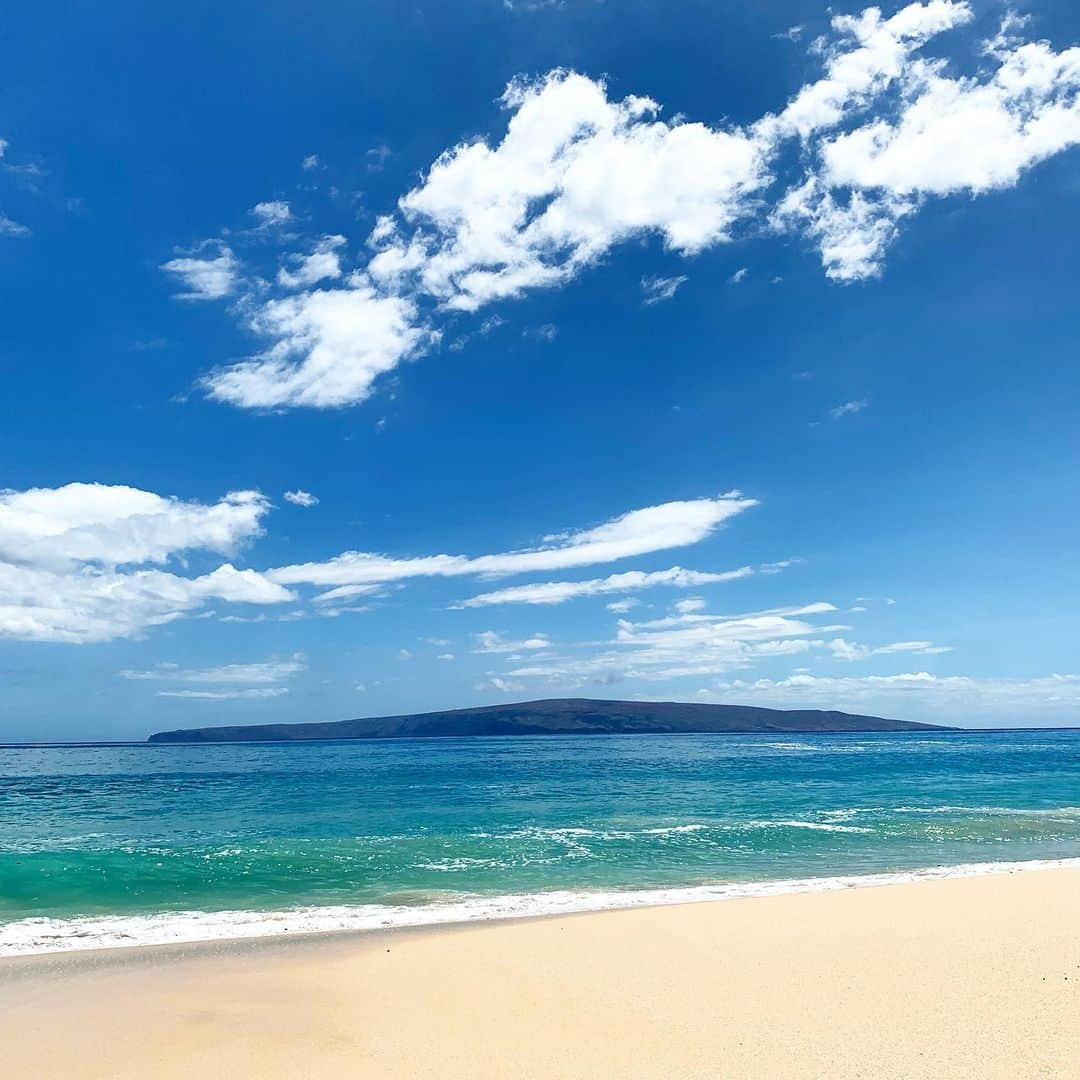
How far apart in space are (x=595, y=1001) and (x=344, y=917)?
7.48 m

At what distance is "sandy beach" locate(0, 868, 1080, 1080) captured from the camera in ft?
24.3

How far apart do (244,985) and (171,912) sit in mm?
6796

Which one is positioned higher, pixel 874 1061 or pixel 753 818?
pixel 874 1061

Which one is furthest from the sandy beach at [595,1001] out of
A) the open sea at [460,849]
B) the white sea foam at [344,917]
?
the open sea at [460,849]

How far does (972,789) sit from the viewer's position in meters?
43.7

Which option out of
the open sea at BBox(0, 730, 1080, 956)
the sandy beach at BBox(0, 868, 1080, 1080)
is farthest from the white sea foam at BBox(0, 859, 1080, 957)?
the sandy beach at BBox(0, 868, 1080, 1080)

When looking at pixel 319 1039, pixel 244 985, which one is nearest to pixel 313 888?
pixel 244 985

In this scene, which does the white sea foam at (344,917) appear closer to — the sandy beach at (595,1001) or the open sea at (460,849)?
the open sea at (460,849)

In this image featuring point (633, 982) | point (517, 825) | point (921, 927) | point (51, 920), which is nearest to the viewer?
point (633, 982)

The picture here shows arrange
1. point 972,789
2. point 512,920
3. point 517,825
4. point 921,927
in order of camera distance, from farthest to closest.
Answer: point 972,789
point 517,825
point 512,920
point 921,927

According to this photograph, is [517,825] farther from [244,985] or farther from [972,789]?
[972,789]

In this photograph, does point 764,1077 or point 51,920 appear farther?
point 51,920

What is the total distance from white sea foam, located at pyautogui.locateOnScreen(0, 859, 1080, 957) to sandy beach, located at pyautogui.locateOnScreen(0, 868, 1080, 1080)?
44.7 inches

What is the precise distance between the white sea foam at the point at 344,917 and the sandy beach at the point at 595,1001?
1136 mm
